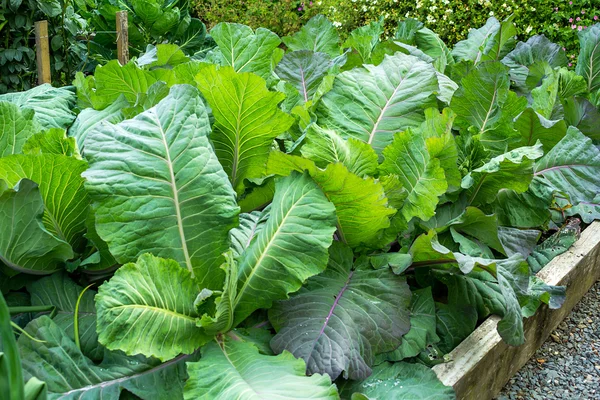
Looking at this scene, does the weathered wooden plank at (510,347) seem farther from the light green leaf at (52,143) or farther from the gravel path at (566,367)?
the light green leaf at (52,143)

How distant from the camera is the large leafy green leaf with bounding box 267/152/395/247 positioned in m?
1.64

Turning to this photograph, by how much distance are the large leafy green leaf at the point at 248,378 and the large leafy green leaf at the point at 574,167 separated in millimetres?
1578

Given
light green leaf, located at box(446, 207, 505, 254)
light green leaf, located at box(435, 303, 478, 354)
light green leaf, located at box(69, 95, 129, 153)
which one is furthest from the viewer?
light green leaf, located at box(446, 207, 505, 254)

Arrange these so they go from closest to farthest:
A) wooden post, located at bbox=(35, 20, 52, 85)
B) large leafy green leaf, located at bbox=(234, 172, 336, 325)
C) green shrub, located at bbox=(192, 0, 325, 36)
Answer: large leafy green leaf, located at bbox=(234, 172, 336, 325)
wooden post, located at bbox=(35, 20, 52, 85)
green shrub, located at bbox=(192, 0, 325, 36)

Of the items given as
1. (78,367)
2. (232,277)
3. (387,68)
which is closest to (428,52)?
(387,68)

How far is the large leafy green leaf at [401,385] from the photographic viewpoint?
5.39ft

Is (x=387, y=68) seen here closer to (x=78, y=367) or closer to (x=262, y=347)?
(x=262, y=347)

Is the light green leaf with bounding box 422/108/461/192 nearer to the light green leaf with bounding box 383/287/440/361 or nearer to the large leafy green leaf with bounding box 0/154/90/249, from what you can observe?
the light green leaf with bounding box 383/287/440/361

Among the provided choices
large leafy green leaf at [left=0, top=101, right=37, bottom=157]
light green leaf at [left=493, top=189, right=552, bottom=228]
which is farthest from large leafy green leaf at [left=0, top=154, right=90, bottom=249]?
light green leaf at [left=493, top=189, right=552, bottom=228]

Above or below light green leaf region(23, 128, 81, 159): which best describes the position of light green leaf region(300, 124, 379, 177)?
below

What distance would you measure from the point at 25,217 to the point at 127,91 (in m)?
0.70

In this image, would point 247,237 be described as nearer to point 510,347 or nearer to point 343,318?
point 343,318

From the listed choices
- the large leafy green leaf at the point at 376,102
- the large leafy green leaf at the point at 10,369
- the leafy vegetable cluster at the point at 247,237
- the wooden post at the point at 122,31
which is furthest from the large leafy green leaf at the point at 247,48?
the wooden post at the point at 122,31

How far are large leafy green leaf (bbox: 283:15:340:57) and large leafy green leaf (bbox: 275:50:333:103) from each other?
0.58 metres
